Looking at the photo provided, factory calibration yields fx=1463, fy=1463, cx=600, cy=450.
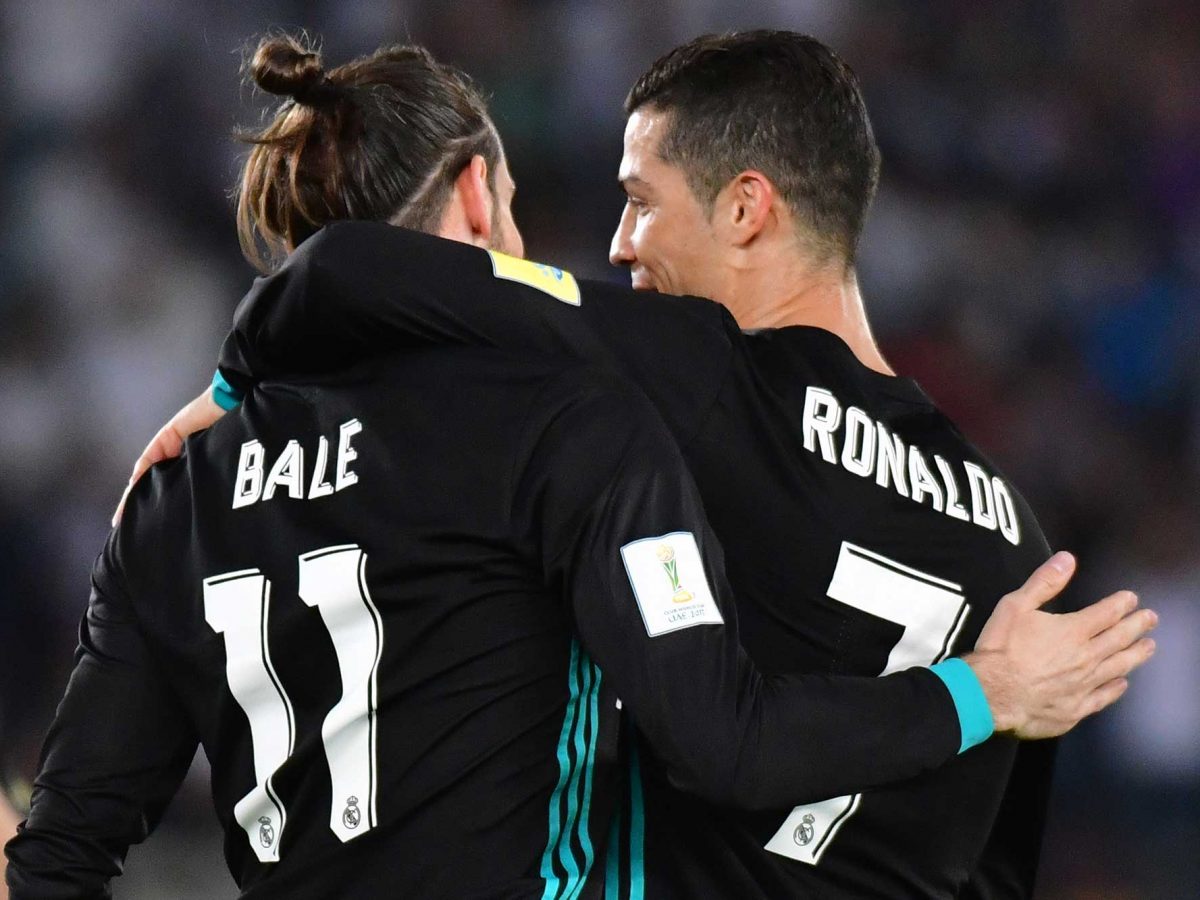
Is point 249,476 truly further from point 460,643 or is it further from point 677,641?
point 677,641

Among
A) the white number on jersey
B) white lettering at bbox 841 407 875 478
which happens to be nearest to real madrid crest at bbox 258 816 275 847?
the white number on jersey

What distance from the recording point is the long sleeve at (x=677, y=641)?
3.79 ft

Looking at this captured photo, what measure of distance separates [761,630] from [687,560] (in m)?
0.32

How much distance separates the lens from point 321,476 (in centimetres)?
131

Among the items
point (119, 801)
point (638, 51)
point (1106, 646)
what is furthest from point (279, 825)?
point (638, 51)

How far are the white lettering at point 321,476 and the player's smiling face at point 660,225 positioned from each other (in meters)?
0.56

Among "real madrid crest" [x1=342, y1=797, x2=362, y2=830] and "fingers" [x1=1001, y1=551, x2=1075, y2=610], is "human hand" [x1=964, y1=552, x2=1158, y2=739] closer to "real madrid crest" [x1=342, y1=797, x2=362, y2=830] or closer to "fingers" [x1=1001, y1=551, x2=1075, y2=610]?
"fingers" [x1=1001, y1=551, x2=1075, y2=610]

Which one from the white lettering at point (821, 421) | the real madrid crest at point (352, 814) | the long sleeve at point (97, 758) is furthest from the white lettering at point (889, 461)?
the long sleeve at point (97, 758)

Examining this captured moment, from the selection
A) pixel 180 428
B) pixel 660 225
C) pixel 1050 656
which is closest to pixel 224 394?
pixel 180 428

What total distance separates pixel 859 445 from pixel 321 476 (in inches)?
21.2

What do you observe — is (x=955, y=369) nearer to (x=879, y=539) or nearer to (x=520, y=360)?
(x=879, y=539)

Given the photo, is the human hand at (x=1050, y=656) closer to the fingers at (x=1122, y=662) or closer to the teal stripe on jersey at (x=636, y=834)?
the fingers at (x=1122, y=662)

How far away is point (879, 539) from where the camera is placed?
1466mm

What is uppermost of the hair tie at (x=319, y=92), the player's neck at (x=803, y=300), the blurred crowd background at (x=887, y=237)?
the hair tie at (x=319, y=92)
